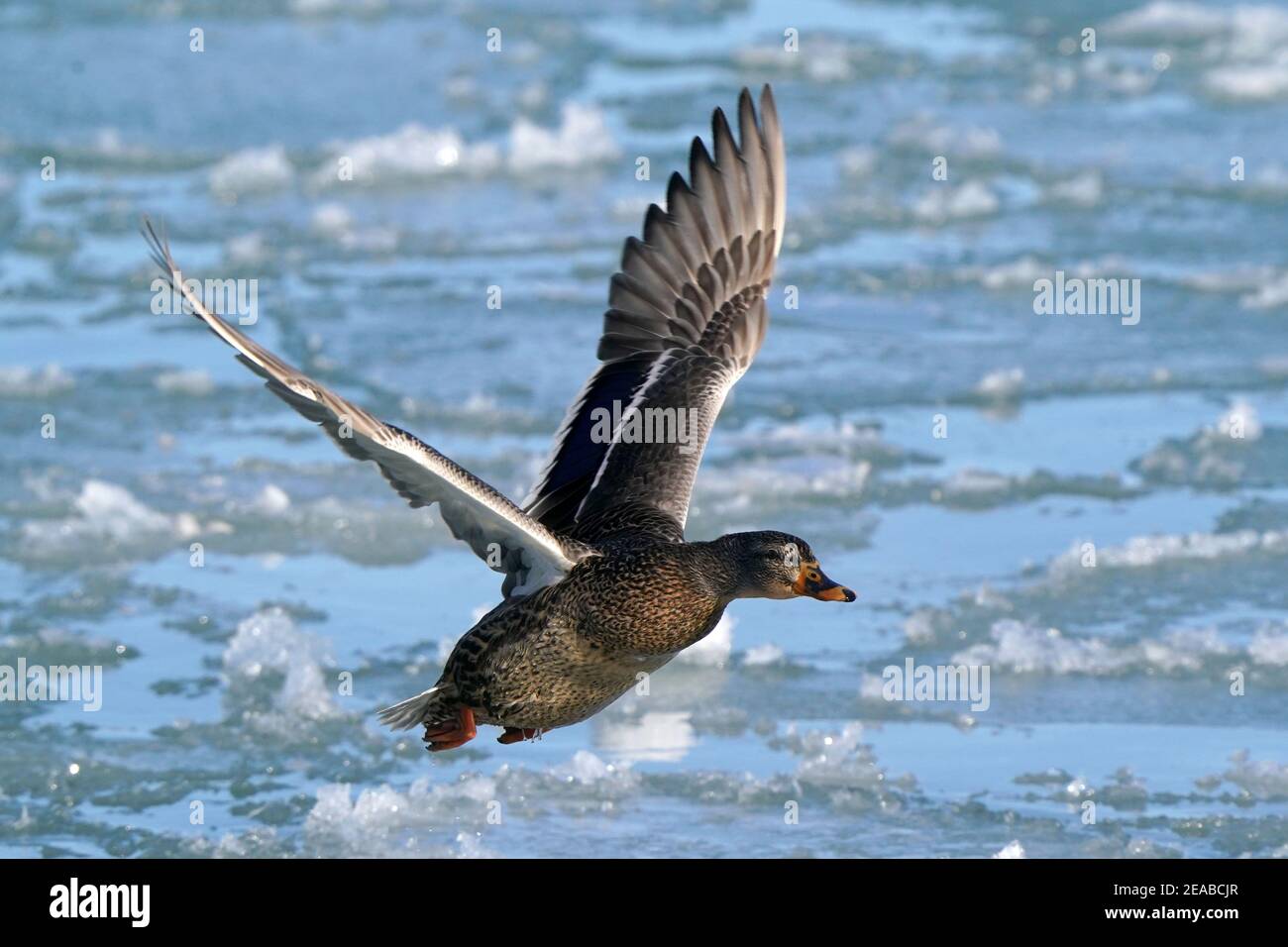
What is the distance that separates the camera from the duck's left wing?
5375 mm

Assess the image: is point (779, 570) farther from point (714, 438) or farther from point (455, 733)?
point (714, 438)

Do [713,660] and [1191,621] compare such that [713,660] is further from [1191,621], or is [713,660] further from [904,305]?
[904,305]

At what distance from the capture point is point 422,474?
19.0ft

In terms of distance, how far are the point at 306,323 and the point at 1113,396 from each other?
3.97 m

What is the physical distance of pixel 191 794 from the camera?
22.7ft

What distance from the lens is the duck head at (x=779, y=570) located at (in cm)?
612
